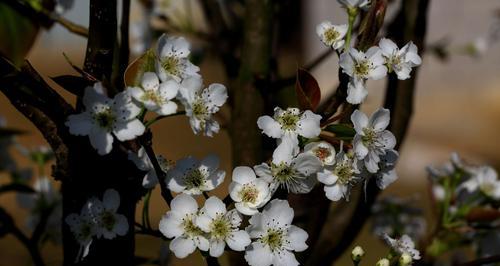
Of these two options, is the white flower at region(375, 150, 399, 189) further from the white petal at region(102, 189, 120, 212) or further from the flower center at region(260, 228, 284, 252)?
the white petal at region(102, 189, 120, 212)

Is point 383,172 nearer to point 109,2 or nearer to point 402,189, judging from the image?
point 109,2

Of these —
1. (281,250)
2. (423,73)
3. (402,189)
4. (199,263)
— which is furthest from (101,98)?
(423,73)

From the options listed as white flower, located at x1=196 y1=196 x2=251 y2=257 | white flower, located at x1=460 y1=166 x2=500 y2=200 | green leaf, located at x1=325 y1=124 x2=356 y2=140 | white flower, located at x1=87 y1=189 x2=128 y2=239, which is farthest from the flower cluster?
white flower, located at x1=460 y1=166 x2=500 y2=200

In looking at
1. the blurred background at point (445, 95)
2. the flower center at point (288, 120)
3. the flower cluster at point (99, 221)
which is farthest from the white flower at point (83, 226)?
the blurred background at point (445, 95)

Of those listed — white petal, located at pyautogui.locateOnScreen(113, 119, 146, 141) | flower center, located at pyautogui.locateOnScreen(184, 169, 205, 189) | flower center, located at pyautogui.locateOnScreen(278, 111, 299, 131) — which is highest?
white petal, located at pyautogui.locateOnScreen(113, 119, 146, 141)

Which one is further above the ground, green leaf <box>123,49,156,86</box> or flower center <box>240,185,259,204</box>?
green leaf <box>123,49,156,86</box>

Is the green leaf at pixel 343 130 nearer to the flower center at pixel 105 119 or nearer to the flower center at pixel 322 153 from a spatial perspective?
the flower center at pixel 322 153

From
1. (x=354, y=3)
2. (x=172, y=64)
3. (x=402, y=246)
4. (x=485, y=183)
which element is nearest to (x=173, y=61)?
(x=172, y=64)
